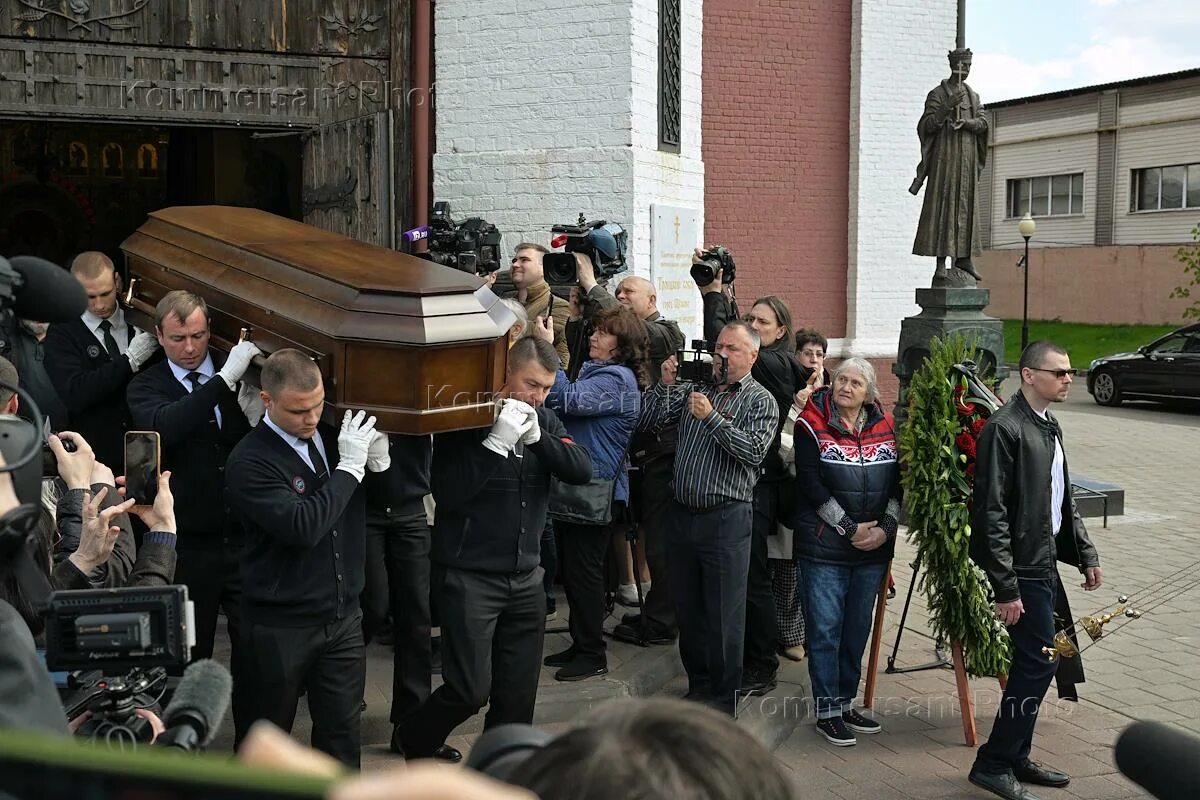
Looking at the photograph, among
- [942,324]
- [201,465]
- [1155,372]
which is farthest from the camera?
[1155,372]

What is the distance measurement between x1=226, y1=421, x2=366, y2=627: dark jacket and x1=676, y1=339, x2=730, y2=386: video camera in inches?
76.8

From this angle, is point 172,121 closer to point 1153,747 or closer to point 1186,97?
point 1153,747

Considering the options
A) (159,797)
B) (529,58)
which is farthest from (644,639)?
(159,797)

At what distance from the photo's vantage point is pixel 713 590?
571 centimetres

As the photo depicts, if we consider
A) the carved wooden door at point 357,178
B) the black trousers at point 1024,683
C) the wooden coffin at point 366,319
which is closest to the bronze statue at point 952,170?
the carved wooden door at point 357,178

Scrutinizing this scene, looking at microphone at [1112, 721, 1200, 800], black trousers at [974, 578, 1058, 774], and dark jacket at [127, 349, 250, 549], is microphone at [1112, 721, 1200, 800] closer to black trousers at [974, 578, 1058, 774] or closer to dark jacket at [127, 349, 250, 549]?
black trousers at [974, 578, 1058, 774]

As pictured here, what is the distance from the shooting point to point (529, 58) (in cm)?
954

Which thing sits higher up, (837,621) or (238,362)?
(238,362)

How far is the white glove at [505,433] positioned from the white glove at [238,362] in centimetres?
92

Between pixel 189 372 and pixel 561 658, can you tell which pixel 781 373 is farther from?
pixel 189 372

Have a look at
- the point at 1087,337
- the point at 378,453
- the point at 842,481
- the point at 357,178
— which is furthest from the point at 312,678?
the point at 1087,337

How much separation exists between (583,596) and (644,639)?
687 millimetres

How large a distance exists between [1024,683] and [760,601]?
1460 mm

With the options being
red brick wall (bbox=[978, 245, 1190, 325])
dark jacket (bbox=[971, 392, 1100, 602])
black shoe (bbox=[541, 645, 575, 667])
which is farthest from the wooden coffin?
red brick wall (bbox=[978, 245, 1190, 325])
